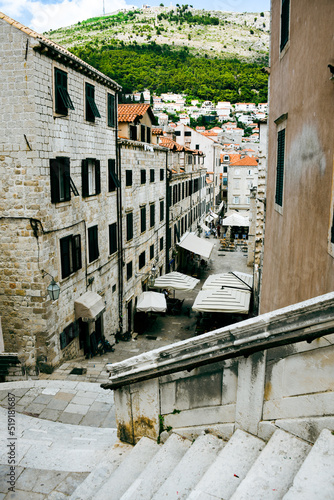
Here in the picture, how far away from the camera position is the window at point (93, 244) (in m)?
17.1

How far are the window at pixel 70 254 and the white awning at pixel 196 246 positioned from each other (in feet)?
54.5

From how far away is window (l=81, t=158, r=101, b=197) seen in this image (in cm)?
1631

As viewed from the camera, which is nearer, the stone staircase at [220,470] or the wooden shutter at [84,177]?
the stone staircase at [220,470]

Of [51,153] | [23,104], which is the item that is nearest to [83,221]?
[51,153]

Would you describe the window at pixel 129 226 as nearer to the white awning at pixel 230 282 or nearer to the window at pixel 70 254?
the white awning at pixel 230 282

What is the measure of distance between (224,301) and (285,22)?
39.3 ft

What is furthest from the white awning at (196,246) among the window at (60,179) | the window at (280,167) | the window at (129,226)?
the window at (280,167)

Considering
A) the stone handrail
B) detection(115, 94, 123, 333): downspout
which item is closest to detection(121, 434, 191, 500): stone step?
the stone handrail

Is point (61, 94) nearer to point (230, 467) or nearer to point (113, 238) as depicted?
point (113, 238)

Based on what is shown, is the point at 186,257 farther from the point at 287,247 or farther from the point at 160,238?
the point at 287,247

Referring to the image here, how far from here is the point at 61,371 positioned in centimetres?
1409

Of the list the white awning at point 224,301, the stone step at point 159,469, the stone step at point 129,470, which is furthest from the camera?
the white awning at point 224,301

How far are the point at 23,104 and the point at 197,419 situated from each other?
11506mm

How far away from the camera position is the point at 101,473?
206 inches
